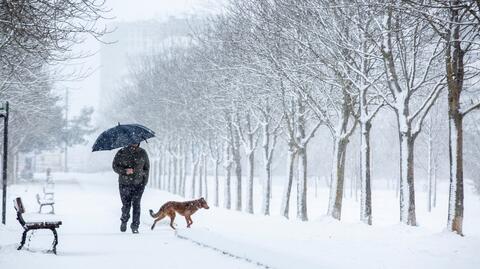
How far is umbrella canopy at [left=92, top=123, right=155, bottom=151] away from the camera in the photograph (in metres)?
12.4

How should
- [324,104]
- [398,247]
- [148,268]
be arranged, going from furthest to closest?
[324,104] < [398,247] < [148,268]

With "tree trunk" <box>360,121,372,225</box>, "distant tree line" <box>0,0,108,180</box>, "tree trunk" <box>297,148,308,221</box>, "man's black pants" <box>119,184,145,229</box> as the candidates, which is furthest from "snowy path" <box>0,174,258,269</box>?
"tree trunk" <box>297,148,308,221</box>

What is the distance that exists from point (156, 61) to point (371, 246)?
3215cm

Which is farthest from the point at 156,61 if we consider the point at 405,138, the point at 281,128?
the point at 405,138

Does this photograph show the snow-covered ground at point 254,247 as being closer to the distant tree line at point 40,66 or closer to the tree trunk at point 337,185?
the tree trunk at point 337,185

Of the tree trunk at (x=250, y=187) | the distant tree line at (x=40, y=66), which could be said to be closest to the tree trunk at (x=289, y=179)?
the tree trunk at (x=250, y=187)

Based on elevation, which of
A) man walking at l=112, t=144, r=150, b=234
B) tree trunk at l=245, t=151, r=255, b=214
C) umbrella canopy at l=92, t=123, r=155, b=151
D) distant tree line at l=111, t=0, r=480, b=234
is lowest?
tree trunk at l=245, t=151, r=255, b=214

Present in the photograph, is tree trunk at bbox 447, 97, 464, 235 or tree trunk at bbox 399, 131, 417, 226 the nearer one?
tree trunk at bbox 447, 97, 464, 235

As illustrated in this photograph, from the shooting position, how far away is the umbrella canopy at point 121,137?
12398mm

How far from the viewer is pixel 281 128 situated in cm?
2622

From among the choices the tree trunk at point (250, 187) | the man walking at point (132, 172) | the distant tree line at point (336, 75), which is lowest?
the tree trunk at point (250, 187)

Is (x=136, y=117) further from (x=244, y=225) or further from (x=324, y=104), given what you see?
(x=244, y=225)

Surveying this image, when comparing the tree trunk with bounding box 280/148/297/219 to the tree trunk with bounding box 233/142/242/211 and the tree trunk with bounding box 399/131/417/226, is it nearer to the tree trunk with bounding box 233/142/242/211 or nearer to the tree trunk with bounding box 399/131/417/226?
the tree trunk with bounding box 233/142/242/211

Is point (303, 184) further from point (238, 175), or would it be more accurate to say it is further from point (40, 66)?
point (40, 66)
